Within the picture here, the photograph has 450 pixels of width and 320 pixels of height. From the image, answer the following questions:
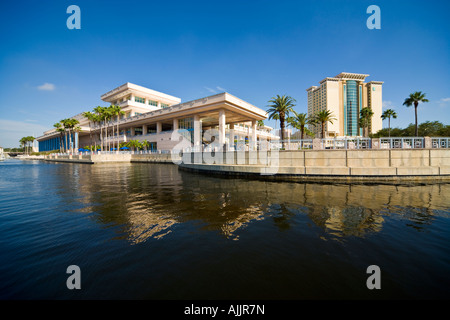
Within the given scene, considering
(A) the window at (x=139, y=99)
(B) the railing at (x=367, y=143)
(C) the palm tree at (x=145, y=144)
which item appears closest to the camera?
(B) the railing at (x=367, y=143)

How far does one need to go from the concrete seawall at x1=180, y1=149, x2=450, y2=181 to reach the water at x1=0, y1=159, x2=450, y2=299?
717 cm

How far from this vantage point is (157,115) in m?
42.3

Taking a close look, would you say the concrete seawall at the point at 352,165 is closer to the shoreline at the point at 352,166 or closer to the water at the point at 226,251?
the shoreline at the point at 352,166

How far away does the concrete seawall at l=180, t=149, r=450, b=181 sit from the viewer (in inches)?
580

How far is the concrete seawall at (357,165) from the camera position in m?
14.7

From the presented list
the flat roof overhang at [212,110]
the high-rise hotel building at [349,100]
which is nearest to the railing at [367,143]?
the flat roof overhang at [212,110]

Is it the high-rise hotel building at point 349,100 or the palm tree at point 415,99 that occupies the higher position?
the high-rise hotel building at point 349,100

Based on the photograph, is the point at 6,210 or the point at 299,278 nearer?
the point at 299,278

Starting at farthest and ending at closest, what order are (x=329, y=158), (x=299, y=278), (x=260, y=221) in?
(x=329, y=158)
(x=260, y=221)
(x=299, y=278)

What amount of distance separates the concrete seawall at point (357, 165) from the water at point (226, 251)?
717 cm
